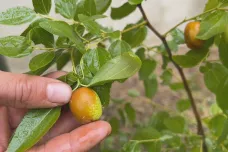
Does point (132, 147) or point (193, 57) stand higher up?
point (193, 57)

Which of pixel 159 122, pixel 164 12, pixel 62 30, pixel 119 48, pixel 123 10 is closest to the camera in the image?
pixel 62 30

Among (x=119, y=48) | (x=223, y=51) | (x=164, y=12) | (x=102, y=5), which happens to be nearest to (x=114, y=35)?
(x=119, y=48)

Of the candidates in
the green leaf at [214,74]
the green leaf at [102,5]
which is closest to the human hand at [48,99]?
the green leaf at [102,5]

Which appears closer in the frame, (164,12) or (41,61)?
(41,61)

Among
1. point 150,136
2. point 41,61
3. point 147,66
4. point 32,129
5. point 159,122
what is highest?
point 41,61

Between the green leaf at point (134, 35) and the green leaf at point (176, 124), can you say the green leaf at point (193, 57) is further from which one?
the green leaf at point (176, 124)

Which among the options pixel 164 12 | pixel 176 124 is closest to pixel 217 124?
pixel 176 124

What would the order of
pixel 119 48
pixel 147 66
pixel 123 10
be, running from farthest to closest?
1. pixel 147 66
2. pixel 123 10
3. pixel 119 48

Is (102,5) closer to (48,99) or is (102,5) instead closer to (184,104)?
(48,99)
